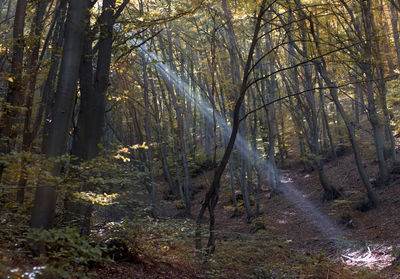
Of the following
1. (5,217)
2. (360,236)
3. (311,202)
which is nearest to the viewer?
(5,217)

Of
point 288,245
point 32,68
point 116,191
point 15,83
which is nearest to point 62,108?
point 15,83

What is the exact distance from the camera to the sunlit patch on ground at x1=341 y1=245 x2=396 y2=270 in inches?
257

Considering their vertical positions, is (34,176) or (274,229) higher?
(34,176)


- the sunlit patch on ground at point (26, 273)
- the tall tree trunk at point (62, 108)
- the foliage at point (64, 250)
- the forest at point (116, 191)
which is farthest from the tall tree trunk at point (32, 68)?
the sunlit patch on ground at point (26, 273)

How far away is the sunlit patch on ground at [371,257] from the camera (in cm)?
652

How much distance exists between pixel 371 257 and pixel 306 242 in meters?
2.51

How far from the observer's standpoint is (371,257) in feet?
23.5

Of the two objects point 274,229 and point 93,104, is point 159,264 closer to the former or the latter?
point 93,104

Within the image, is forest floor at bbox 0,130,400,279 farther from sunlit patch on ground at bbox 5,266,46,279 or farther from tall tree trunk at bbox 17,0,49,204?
tall tree trunk at bbox 17,0,49,204

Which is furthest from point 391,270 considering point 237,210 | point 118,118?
point 118,118

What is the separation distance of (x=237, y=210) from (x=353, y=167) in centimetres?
630

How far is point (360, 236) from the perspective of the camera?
9.46 m

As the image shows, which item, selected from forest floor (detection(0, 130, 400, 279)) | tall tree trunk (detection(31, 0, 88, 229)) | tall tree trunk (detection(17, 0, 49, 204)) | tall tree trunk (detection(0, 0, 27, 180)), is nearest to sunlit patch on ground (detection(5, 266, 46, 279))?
forest floor (detection(0, 130, 400, 279))

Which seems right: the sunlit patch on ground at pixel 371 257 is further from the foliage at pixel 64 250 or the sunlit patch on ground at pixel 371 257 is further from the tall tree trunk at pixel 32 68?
the tall tree trunk at pixel 32 68
